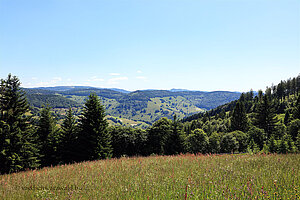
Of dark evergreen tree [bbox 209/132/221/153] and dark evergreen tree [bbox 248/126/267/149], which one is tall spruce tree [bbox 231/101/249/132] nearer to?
dark evergreen tree [bbox 248/126/267/149]

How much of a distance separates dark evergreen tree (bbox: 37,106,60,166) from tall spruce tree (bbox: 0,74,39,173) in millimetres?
11692

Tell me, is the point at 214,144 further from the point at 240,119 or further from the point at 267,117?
the point at 240,119

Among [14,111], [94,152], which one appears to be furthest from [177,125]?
[14,111]

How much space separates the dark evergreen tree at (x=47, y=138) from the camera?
36938 mm

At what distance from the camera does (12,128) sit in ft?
75.9

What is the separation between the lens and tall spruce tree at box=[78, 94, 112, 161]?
2870cm

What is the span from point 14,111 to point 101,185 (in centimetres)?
2633

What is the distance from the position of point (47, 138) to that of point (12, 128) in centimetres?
1551

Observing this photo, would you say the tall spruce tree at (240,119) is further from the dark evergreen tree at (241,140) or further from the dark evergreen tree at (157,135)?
the dark evergreen tree at (157,135)

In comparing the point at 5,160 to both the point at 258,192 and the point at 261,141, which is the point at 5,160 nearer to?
the point at 258,192

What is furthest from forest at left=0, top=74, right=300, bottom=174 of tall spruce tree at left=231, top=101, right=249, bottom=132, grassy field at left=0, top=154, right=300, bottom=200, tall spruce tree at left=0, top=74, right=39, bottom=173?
tall spruce tree at left=231, top=101, right=249, bottom=132

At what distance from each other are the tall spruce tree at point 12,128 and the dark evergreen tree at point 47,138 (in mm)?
11692

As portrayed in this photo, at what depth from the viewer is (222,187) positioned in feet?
13.4

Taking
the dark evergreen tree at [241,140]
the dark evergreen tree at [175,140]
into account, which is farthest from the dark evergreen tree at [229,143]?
the dark evergreen tree at [175,140]
